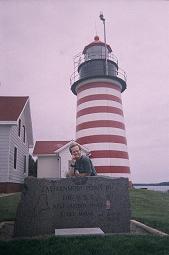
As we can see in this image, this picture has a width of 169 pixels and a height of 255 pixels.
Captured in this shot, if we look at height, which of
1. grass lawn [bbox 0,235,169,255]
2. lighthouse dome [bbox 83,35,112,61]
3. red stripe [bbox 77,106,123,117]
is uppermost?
lighthouse dome [bbox 83,35,112,61]

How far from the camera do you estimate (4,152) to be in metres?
18.6

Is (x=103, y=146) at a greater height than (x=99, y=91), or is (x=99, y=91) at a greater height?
(x=99, y=91)

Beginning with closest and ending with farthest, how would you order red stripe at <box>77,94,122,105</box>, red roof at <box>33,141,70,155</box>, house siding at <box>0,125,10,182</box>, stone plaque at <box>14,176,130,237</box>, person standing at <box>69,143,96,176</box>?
stone plaque at <box>14,176,130,237</box> → person standing at <box>69,143,96,176</box> → house siding at <box>0,125,10,182</box> → red stripe at <box>77,94,122,105</box> → red roof at <box>33,141,70,155</box>

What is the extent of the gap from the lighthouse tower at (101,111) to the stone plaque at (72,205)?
1354 cm

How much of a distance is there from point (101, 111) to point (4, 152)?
6984 mm

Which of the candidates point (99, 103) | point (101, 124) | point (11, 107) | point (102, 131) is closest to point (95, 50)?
point (99, 103)

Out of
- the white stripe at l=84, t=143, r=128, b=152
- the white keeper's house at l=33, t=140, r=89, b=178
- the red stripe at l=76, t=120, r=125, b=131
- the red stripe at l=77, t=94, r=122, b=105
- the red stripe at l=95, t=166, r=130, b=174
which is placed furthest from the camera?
the white keeper's house at l=33, t=140, r=89, b=178

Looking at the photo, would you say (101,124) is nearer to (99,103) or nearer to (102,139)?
(102,139)

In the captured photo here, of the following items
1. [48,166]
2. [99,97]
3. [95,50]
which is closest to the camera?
[99,97]

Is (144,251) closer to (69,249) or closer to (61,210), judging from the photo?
(69,249)

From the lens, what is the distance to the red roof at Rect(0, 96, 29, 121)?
749 inches

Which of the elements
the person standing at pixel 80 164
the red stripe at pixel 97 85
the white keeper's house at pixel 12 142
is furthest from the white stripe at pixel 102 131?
the person standing at pixel 80 164

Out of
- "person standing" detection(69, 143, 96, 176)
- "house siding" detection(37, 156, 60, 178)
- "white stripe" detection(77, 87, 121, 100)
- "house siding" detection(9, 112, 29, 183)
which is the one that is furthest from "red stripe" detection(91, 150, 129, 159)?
"person standing" detection(69, 143, 96, 176)

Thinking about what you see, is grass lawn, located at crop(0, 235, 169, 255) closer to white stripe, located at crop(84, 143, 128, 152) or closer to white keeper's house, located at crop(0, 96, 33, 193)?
white keeper's house, located at crop(0, 96, 33, 193)
